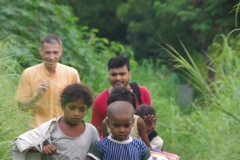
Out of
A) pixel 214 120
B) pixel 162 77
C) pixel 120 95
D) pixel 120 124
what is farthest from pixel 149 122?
pixel 162 77

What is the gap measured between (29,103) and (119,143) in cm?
168

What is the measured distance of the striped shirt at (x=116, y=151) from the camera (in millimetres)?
5102

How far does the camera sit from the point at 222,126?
7859mm

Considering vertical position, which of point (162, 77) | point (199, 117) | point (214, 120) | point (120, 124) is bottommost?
point (162, 77)

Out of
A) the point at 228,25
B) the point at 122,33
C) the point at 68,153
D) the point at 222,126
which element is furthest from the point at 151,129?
the point at 122,33

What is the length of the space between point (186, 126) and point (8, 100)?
178 inches

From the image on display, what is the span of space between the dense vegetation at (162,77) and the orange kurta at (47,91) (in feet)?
0.42

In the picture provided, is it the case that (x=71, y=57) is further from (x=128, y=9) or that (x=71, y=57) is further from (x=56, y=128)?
(x=128, y=9)

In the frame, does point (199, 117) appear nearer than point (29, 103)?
No

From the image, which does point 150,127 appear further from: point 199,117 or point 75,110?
point 199,117

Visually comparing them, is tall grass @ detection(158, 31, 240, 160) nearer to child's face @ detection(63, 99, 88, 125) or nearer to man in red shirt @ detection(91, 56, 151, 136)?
man in red shirt @ detection(91, 56, 151, 136)

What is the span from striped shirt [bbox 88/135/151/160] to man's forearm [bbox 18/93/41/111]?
60.8 inches

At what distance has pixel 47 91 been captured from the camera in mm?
6801

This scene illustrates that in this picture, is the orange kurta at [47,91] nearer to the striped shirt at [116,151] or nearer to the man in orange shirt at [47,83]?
the man in orange shirt at [47,83]
